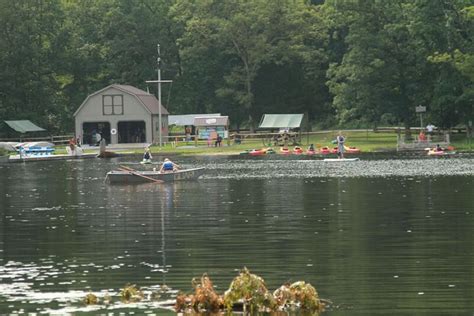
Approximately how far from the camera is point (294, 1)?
142 meters

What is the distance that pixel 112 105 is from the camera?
13375 centimetres

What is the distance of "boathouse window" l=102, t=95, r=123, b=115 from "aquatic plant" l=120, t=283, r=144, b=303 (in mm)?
106917

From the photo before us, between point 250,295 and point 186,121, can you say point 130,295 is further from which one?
point 186,121

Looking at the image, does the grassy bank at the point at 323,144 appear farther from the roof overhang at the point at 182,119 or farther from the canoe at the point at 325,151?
the roof overhang at the point at 182,119

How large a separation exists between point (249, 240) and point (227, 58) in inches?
4097

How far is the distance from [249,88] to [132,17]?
16426mm

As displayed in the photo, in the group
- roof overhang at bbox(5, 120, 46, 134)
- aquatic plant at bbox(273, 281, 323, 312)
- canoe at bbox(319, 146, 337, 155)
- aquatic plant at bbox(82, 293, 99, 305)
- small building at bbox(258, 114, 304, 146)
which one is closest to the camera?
aquatic plant at bbox(273, 281, 323, 312)

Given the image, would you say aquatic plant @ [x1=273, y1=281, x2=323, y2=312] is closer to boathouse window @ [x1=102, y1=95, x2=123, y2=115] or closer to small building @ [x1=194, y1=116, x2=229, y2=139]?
small building @ [x1=194, y1=116, x2=229, y2=139]

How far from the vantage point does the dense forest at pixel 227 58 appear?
4685 inches

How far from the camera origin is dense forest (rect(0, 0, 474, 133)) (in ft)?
390

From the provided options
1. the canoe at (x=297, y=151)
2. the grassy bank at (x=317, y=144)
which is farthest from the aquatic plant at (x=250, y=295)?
the canoe at (x=297, y=151)

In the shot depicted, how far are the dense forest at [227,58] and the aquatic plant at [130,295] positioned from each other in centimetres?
9171

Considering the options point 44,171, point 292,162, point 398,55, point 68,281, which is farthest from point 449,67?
point 68,281

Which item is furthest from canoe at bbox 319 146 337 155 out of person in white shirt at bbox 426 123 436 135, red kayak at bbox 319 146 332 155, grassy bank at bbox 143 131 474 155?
person in white shirt at bbox 426 123 436 135
